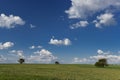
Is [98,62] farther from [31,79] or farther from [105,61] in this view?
[31,79]

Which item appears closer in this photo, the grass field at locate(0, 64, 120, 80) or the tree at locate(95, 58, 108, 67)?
the grass field at locate(0, 64, 120, 80)

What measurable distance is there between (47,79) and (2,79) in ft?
22.0

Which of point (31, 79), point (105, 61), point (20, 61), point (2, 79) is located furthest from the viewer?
point (20, 61)

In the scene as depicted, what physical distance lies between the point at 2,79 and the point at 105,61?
4577 inches

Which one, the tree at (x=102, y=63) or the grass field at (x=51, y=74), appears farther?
the tree at (x=102, y=63)

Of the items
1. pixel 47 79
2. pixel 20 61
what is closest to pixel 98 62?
pixel 20 61

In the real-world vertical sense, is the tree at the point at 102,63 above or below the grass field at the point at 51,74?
above

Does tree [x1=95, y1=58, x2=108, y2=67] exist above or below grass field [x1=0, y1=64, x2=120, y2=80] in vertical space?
above

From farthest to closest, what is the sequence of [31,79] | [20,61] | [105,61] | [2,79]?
[20,61], [105,61], [31,79], [2,79]

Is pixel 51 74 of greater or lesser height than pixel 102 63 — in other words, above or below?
below

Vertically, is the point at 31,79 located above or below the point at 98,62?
below

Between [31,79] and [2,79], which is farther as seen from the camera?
[31,79]

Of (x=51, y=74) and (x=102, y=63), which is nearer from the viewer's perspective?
(x=51, y=74)

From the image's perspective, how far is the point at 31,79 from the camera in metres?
36.0
